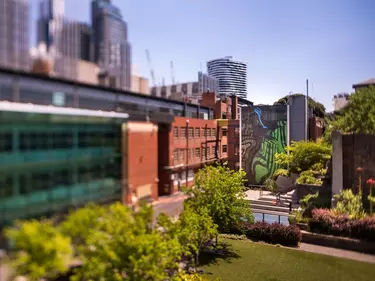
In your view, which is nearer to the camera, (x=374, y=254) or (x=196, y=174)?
(x=196, y=174)

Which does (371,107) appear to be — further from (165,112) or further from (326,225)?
(165,112)

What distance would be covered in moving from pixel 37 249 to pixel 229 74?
8709mm

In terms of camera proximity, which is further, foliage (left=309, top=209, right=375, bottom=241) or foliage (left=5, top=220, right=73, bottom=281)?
foliage (left=309, top=209, right=375, bottom=241)

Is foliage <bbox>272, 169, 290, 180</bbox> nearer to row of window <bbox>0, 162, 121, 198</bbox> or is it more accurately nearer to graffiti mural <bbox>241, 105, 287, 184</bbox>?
graffiti mural <bbox>241, 105, 287, 184</bbox>

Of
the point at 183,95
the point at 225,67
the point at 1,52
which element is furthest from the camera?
the point at 225,67

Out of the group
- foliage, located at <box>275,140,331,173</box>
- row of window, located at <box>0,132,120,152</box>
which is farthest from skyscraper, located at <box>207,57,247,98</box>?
row of window, located at <box>0,132,120,152</box>

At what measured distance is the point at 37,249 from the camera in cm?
357

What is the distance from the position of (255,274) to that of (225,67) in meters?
6.54

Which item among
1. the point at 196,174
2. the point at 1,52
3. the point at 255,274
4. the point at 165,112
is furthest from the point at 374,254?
the point at 1,52

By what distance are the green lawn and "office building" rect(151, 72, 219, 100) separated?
15.7ft

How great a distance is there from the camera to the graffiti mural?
13273mm

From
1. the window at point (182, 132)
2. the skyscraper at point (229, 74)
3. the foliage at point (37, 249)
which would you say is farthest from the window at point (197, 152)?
the foliage at point (37, 249)

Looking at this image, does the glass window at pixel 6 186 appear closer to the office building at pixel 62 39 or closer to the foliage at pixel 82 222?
the foliage at pixel 82 222

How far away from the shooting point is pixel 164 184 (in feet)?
19.9
